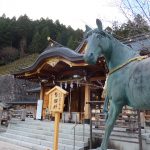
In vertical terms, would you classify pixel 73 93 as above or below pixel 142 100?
above

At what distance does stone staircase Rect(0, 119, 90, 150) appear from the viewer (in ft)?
33.7

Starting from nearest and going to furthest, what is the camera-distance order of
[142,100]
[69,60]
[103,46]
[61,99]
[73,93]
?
[142,100] < [103,46] < [61,99] < [69,60] < [73,93]

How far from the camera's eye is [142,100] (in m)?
3.82

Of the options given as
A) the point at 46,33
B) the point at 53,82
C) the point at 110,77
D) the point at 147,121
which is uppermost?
the point at 46,33

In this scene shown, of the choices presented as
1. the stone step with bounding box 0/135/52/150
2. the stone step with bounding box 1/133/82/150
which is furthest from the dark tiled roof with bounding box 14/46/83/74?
the stone step with bounding box 0/135/52/150

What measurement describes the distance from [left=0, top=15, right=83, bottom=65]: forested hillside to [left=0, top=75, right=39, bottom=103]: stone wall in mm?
21216

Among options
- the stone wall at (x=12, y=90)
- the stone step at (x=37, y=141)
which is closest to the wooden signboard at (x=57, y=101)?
the stone step at (x=37, y=141)

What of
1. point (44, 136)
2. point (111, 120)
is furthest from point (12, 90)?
point (111, 120)

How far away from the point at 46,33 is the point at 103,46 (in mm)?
55129

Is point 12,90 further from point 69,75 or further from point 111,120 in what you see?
point 111,120

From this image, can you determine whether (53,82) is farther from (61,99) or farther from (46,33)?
(46,33)

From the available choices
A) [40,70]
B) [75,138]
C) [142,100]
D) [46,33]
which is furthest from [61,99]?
[46,33]

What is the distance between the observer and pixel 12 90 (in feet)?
114

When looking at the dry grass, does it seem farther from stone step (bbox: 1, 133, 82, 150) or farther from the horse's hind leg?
the horse's hind leg
